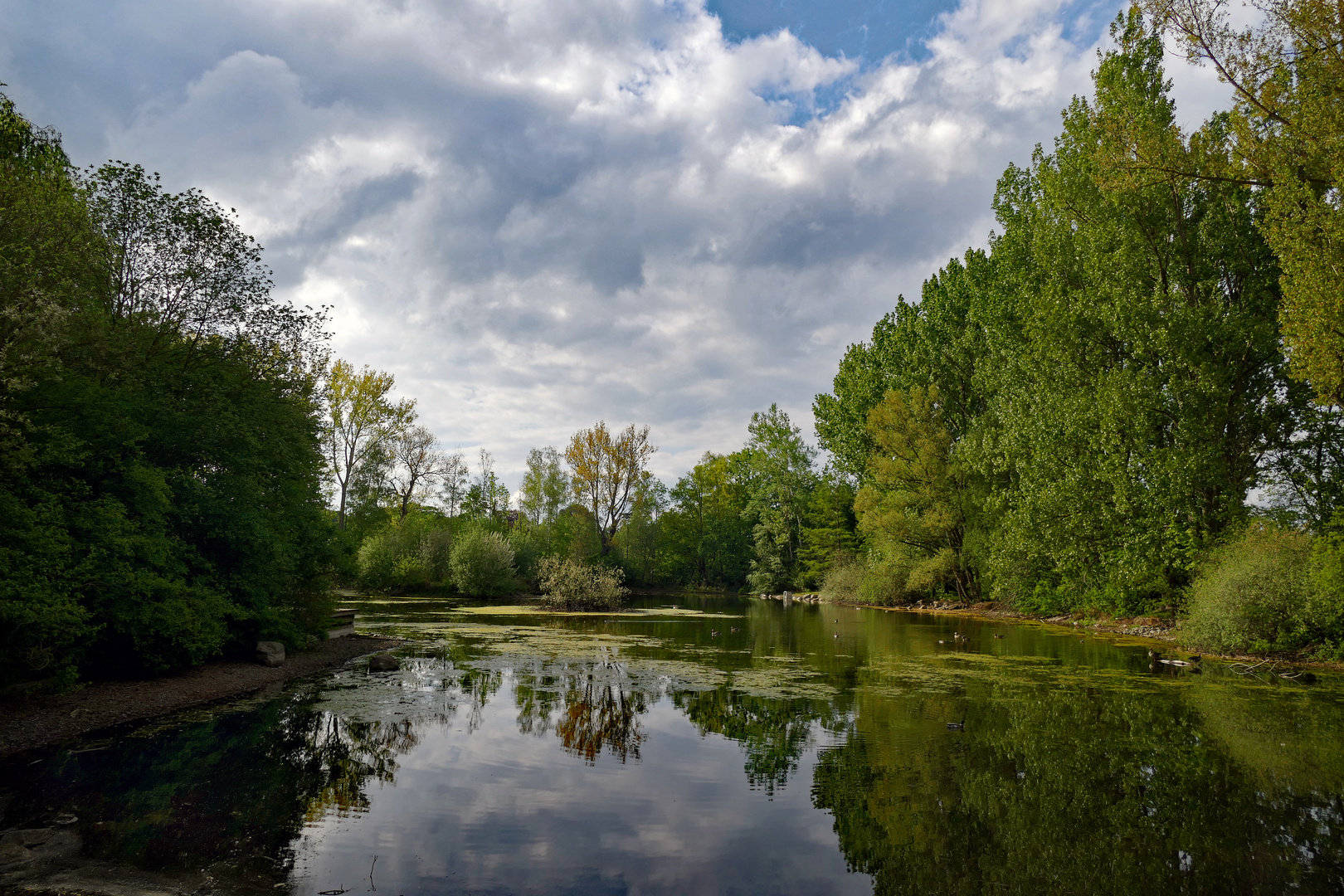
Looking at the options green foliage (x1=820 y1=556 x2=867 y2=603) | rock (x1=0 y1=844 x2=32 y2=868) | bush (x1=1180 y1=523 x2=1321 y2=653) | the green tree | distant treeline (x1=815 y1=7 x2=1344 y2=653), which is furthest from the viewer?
green foliage (x1=820 y1=556 x2=867 y2=603)

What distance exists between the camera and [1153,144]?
1617cm

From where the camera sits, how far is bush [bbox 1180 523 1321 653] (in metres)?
15.6

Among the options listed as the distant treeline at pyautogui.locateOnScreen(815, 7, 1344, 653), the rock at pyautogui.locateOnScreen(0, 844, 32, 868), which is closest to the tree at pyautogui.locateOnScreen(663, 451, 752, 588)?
the distant treeline at pyautogui.locateOnScreen(815, 7, 1344, 653)

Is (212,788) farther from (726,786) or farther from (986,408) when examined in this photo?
(986,408)

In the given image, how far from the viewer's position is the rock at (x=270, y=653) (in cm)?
1436

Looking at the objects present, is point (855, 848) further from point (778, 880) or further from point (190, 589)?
point (190, 589)

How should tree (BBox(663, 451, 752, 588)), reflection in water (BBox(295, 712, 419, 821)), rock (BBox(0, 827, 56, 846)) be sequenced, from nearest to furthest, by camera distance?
rock (BBox(0, 827, 56, 846)) → reflection in water (BBox(295, 712, 419, 821)) → tree (BBox(663, 451, 752, 588))

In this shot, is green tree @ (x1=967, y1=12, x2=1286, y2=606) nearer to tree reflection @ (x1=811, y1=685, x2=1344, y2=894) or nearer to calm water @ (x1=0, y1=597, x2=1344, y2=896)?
calm water @ (x1=0, y1=597, x2=1344, y2=896)

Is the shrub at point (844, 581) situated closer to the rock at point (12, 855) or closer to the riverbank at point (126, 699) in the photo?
the riverbank at point (126, 699)

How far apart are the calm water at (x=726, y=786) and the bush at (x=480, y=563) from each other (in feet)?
86.5

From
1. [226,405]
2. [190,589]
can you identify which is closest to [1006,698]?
[190,589]

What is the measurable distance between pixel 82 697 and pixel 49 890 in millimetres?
6973

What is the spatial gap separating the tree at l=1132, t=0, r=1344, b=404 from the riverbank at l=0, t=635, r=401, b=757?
21.4 m

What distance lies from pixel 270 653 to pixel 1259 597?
2271 cm
